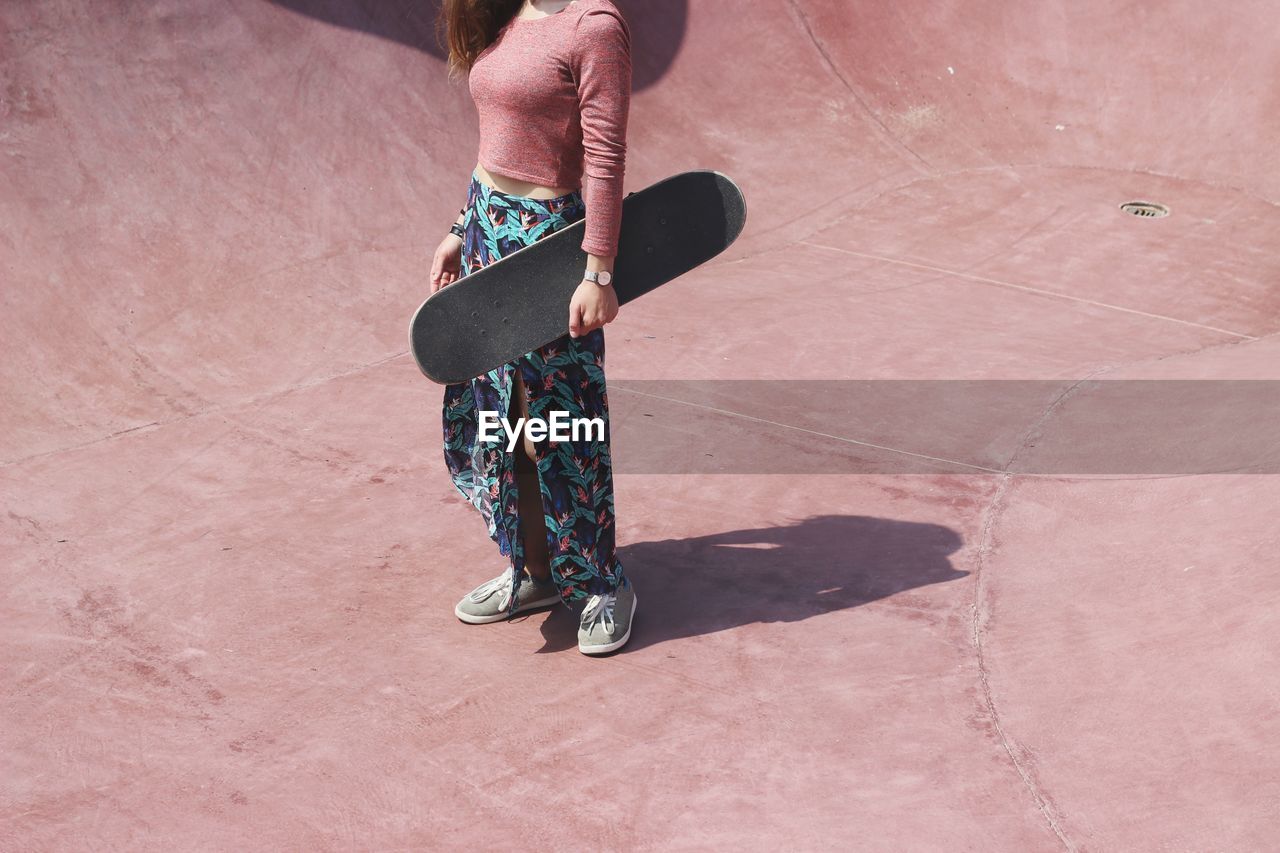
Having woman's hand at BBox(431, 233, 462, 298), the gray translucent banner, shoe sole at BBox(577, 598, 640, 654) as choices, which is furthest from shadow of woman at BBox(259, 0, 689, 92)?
shoe sole at BBox(577, 598, 640, 654)

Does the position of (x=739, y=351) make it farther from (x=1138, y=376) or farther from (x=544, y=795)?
(x=544, y=795)

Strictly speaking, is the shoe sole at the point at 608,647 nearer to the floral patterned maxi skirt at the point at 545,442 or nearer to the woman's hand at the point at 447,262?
the floral patterned maxi skirt at the point at 545,442

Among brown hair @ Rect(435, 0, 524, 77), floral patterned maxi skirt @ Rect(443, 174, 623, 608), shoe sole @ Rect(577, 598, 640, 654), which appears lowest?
shoe sole @ Rect(577, 598, 640, 654)

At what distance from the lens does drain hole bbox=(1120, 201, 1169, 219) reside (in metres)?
6.49

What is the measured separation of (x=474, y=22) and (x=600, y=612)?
1449mm

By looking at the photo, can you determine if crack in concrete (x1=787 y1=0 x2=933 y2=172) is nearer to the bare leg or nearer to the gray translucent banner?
the gray translucent banner

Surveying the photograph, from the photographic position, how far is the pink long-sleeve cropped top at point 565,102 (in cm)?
264

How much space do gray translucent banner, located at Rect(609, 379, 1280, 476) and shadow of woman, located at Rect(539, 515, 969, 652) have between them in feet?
1.35

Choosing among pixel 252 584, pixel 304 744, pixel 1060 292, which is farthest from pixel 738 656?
pixel 1060 292

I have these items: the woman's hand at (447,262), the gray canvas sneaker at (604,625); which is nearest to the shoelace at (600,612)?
the gray canvas sneaker at (604,625)

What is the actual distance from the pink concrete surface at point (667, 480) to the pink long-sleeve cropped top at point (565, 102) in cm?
115

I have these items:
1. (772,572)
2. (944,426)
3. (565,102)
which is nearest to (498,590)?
(772,572)

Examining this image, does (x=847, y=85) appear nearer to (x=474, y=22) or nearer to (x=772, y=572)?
(x=772, y=572)

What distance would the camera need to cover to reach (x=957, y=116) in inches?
288
